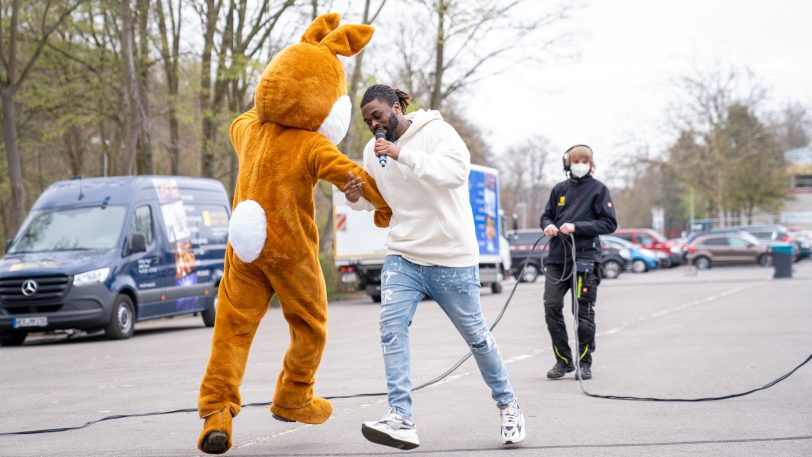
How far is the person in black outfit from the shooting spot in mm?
8500

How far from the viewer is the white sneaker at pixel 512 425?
18.4 ft

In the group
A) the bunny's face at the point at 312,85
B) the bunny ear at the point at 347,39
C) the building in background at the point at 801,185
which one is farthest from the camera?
the building in background at the point at 801,185

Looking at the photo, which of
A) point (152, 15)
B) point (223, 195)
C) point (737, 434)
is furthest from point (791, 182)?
point (737, 434)

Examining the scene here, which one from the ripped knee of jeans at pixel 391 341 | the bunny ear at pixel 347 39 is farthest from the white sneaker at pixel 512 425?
the bunny ear at pixel 347 39

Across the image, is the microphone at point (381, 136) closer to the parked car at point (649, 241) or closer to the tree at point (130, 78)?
the tree at point (130, 78)

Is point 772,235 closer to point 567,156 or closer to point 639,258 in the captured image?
point 639,258

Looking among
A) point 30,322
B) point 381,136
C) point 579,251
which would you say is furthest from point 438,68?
point 381,136

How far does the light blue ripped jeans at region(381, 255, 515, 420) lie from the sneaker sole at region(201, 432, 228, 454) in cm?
81

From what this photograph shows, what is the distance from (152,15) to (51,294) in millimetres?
13615

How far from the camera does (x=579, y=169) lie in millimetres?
8586

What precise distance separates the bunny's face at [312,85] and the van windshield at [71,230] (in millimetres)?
10319

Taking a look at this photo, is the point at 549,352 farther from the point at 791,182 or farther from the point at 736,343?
the point at 791,182

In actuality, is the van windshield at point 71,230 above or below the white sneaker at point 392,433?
above

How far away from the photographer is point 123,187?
1619 cm
